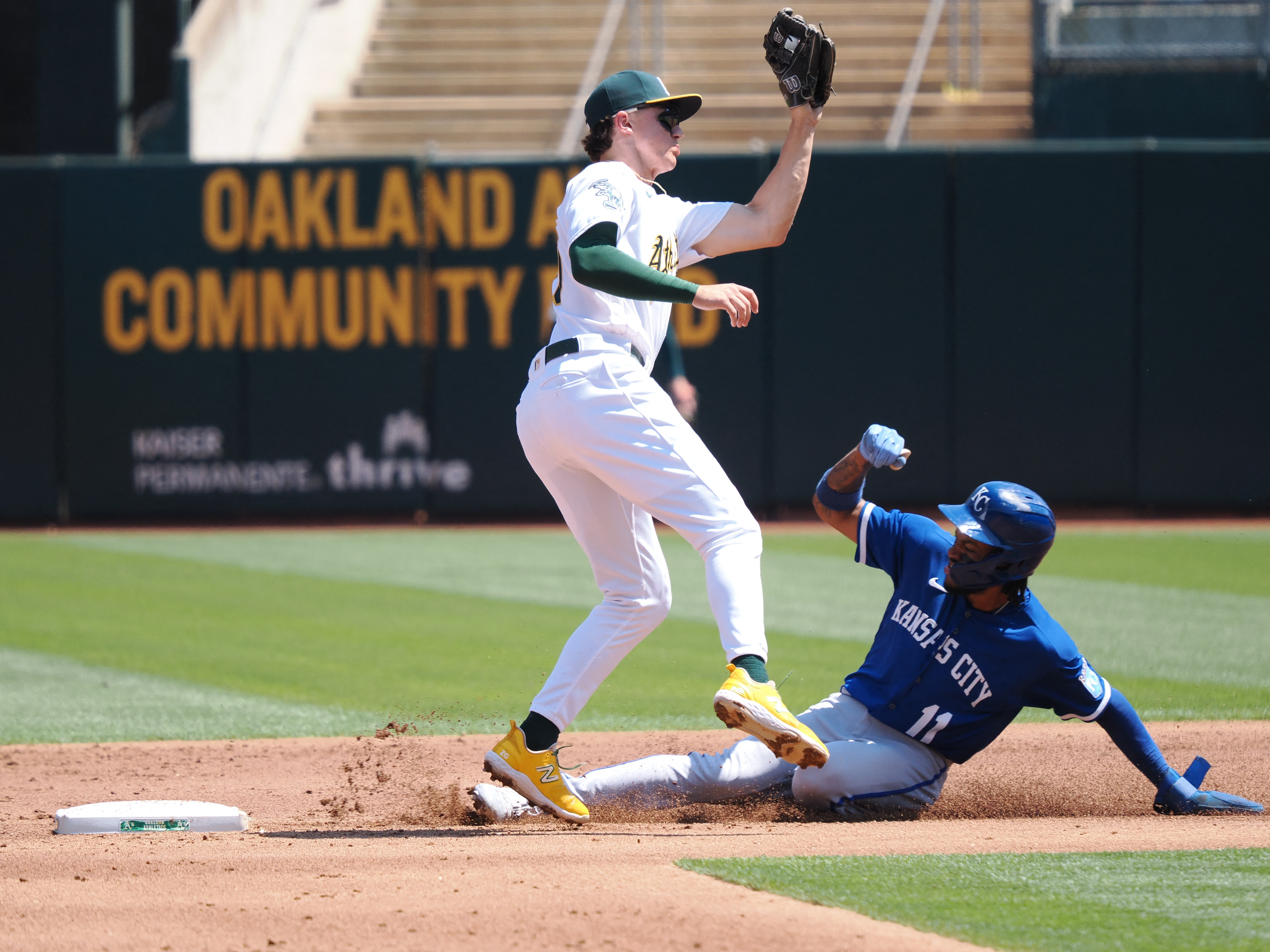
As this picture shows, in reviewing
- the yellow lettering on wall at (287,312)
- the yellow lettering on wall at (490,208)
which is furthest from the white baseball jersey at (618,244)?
the yellow lettering on wall at (287,312)

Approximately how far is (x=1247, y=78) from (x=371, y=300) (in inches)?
318

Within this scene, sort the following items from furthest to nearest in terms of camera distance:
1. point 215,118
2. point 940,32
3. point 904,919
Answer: point 940,32 → point 215,118 → point 904,919

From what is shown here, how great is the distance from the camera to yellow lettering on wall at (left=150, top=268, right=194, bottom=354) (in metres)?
13.6

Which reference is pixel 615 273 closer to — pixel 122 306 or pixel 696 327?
pixel 696 327

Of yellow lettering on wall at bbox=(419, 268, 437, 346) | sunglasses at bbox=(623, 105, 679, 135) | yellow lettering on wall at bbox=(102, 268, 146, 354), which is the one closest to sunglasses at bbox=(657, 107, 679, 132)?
sunglasses at bbox=(623, 105, 679, 135)

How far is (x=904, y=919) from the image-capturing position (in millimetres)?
3305

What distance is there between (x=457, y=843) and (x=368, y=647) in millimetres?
3924

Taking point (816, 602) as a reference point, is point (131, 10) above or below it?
above

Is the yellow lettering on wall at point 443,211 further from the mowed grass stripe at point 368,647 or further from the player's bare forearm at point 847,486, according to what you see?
the player's bare forearm at point 847,486

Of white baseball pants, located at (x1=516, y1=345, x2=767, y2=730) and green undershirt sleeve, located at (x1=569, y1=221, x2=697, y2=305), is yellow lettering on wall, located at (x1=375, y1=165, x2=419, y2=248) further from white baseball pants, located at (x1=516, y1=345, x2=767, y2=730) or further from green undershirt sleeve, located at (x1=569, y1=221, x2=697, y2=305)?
green undershirt sleeve, located at (x1=569, y1=221, x2=697, y2=305)

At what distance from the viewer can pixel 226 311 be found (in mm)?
13602

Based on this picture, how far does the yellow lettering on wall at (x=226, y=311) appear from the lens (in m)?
13.6

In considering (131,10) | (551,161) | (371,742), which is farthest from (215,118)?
(371,742)

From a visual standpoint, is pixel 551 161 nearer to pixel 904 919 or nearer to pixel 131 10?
pixel 131 10
